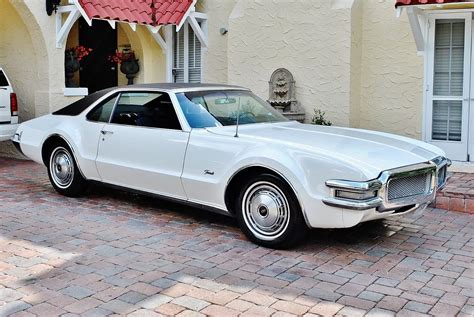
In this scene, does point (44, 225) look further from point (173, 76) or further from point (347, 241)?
point (173, 76)

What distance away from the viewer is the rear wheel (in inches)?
271

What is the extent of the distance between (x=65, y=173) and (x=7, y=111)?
3063mm

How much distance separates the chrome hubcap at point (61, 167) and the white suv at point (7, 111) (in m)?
2.63

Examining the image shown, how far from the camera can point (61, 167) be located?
7070 millimetres

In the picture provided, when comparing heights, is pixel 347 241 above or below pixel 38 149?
below

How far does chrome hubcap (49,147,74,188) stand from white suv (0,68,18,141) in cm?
263

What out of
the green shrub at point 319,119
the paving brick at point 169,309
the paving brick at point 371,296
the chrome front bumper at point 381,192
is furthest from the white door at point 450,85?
the paving brick at point 169,309

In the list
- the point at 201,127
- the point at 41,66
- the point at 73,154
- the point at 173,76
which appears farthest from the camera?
the point at 173,76

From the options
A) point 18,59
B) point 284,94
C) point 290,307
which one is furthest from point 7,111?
point 290,307

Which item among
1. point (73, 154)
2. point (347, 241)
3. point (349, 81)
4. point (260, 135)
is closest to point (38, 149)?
point (73, 154)

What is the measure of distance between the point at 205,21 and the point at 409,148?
7108 millimetres

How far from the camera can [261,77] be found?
10344 mm

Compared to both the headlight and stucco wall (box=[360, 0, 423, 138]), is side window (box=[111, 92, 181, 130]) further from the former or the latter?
stucco wall (box=[360, 0, 423, 138])

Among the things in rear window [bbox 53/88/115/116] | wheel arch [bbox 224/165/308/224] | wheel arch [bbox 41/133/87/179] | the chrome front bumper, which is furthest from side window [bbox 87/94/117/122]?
the chrome front bumper
